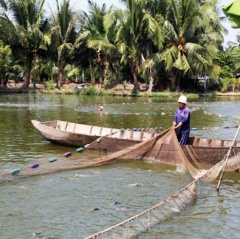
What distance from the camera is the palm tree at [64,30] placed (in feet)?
147

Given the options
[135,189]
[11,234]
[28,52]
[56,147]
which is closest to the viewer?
[11,234]

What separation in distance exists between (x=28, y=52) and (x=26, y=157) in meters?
36.3

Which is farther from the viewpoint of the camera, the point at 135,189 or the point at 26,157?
the point at 26,157

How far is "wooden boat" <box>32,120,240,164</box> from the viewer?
1056 centimetres

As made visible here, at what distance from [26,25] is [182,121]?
3715cm

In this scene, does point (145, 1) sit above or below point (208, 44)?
above

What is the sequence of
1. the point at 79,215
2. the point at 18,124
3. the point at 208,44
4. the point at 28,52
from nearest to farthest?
the point at 79,215 < the point at 18,124 < the point at 208,44 < the point at 28,52

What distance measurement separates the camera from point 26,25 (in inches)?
1774

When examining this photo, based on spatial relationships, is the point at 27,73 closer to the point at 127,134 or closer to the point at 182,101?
the point at 127,134

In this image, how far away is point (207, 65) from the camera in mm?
39969

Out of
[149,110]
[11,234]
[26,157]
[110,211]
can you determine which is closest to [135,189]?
[110,211]

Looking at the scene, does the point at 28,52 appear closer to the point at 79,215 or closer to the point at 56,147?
the point at 56,147

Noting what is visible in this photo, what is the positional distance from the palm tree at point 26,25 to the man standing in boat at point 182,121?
1377 inches

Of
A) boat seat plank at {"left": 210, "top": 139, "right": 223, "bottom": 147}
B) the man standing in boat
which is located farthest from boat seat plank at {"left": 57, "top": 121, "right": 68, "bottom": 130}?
boat seat plank at {"left": 210, "top": 139, "right": 223, "bottom": 147}
